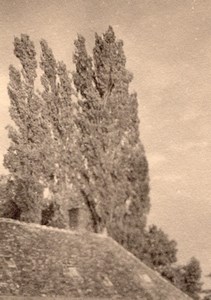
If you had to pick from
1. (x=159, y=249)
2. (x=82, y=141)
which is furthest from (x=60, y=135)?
(x=159, y=249)

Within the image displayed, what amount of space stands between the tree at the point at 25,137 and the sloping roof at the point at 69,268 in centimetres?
710

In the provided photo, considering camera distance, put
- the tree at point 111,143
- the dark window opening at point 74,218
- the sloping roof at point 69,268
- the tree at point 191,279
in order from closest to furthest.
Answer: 1. the sloping roof at point 69,268
2. the dark window opening at point 74,218
3. the tree at point 111,143
4. the tree at point 191,279

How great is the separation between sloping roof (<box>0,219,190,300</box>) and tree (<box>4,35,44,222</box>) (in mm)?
7101

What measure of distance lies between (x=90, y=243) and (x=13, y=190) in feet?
35.1

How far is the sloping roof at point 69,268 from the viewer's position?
77.2 feet

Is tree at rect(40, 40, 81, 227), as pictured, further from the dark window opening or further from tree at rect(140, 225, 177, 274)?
tree at rect(140, 225, 177, 274)

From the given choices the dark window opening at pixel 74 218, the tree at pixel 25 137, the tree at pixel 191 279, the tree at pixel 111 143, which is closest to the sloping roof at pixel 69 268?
the dark window opening at pixel 74 218

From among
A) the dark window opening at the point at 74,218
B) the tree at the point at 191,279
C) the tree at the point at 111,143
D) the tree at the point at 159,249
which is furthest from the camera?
the tree at the point at 191,279

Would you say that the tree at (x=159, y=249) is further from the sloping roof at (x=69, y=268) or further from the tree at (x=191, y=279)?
the sloping roof at (x=69, y=268)

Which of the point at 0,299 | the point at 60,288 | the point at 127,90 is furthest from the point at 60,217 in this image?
the point at 0,299

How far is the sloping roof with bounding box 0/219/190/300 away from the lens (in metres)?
23.5

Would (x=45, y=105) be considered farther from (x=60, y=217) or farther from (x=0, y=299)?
(x=0, y=299)

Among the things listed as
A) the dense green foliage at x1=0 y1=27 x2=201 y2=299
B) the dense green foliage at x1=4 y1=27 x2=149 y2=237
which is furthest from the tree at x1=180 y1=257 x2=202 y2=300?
the dense green foliage at x1=4 y1=27 x2=149 y2=237

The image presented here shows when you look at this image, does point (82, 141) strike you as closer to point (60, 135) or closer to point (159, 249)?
point (60, 135)
